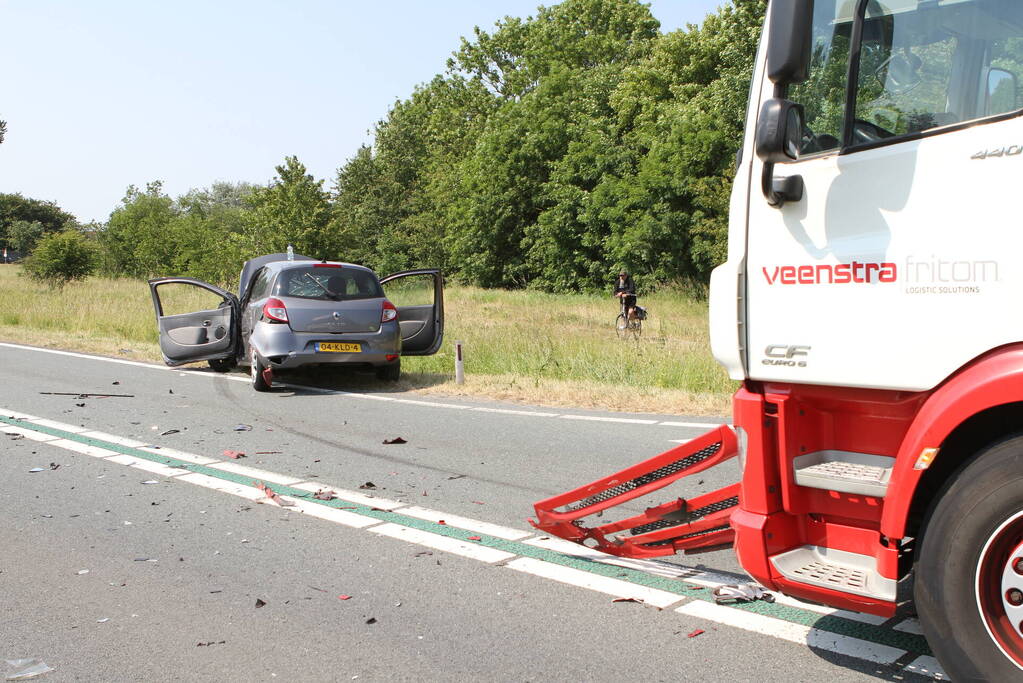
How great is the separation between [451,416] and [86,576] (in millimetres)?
5401

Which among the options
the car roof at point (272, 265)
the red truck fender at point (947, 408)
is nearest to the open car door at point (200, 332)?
the car roof at point (272, 265)

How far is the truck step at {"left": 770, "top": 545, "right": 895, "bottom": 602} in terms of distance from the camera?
10.8 ft

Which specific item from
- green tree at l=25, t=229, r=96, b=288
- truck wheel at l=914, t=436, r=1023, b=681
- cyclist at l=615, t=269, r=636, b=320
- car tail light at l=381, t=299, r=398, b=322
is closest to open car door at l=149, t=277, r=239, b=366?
car tail light at l=381, t=299, r=398, b=322

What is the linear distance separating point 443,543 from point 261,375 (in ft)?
24.4

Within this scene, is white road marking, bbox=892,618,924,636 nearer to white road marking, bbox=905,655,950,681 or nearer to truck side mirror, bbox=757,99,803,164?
white road marking, bbox=905,655,950,681

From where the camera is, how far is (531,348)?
16359mm

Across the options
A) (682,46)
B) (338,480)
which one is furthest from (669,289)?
(338,480)

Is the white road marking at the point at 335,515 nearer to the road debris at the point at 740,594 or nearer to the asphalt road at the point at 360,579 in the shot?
the asphalt road at the point at 360,579

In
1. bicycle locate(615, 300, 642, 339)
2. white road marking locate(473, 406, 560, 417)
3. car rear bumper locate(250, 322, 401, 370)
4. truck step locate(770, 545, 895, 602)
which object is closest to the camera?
truck step locate(770, 545, 895, 602)

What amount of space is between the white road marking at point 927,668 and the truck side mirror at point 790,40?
7.27 feet

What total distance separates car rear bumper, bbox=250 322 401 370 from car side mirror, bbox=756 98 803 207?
30.5 ft

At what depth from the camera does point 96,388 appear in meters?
12.5

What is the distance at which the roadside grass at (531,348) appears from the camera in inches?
452

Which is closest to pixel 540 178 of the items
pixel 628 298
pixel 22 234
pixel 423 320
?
pixel 628 298
